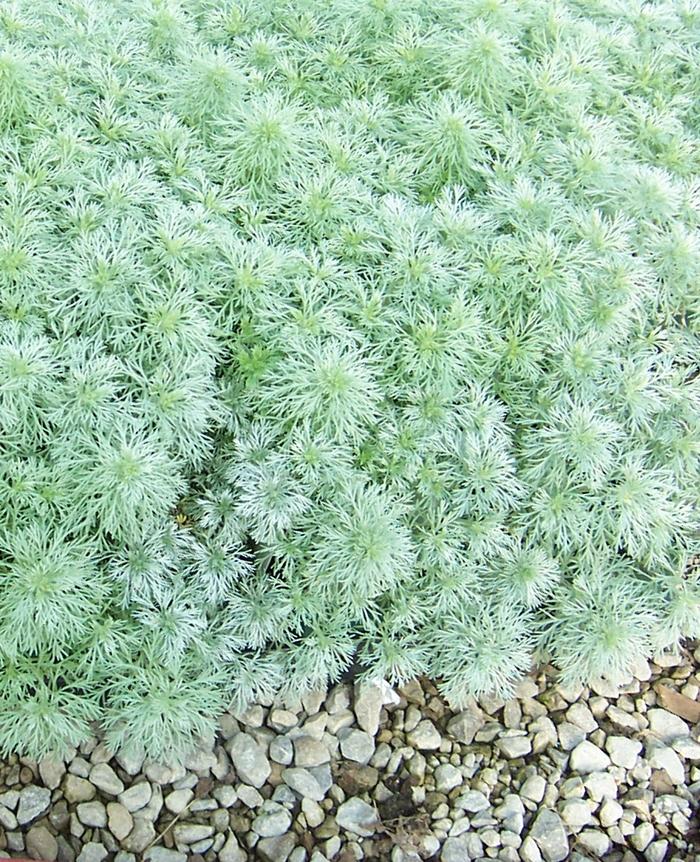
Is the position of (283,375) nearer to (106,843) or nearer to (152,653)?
(152,653)

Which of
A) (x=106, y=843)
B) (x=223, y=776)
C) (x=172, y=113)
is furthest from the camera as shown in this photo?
(x=172, y=113)

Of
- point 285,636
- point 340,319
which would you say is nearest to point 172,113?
point 340,319

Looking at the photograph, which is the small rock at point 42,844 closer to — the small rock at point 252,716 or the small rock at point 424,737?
the small rock at point 252,716

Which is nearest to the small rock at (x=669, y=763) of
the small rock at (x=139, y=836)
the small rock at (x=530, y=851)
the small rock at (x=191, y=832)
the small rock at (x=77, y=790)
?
the small rock at (x=530, y=851)

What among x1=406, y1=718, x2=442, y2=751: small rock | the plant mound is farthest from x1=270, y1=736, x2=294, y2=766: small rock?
x1=406, y1=718, x2=442, y2=751: small rock

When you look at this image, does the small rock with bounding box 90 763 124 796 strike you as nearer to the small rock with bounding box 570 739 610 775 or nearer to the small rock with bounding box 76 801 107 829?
the small rock with bounding box 76 801 107 829

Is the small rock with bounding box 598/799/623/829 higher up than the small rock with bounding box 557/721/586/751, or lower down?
higher up
